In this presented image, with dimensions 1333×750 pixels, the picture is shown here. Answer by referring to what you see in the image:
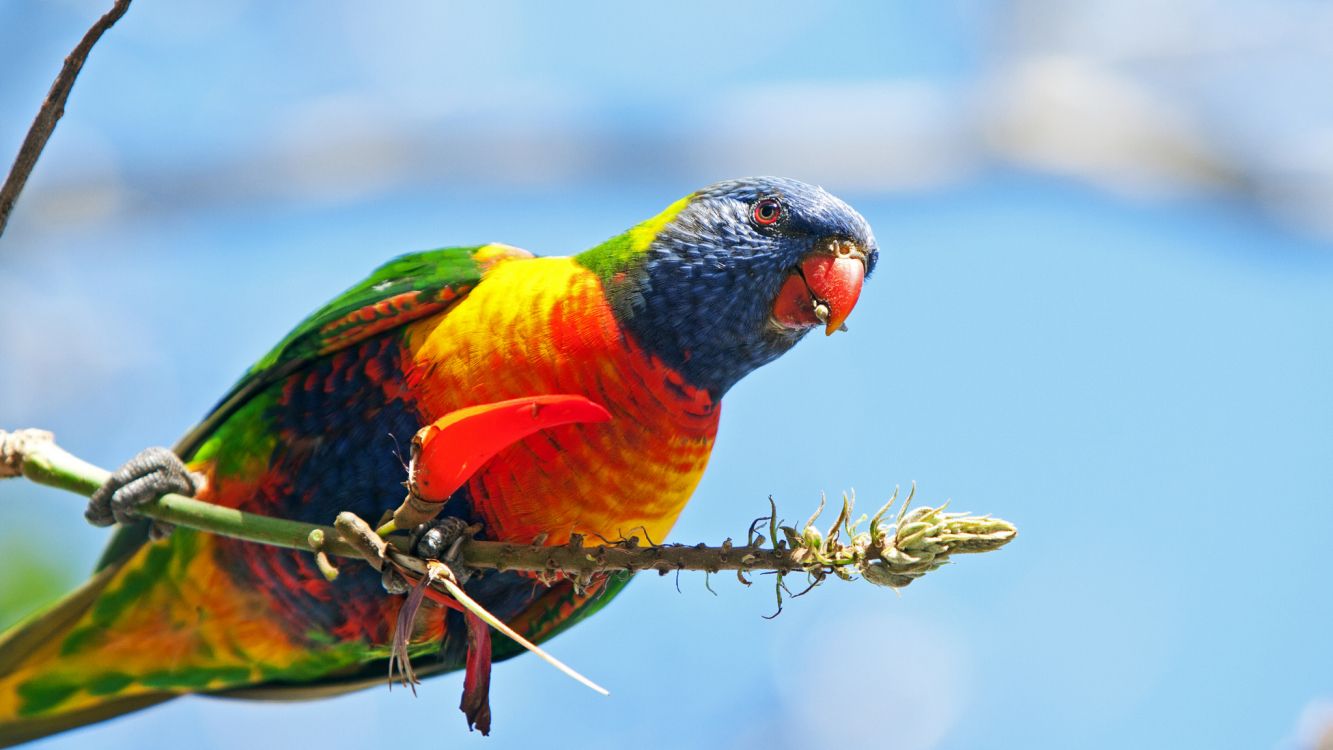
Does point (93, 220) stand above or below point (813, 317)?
above

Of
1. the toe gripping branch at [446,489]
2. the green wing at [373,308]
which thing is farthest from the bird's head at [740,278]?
the toe gripping branch at [446,489]

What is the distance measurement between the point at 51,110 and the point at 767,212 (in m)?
1.47

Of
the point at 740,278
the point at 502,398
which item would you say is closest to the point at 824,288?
the point at 740,278

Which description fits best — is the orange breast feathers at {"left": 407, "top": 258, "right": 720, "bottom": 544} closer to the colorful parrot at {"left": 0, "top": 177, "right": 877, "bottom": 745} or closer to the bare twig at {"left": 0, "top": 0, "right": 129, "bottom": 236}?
the colorful parrot at {"left": 0, "top": 177, "right": 877, "bottom": 745}

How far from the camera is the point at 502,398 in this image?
8.35ft

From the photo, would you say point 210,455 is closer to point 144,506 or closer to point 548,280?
point 144,506

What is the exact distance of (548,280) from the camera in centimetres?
277

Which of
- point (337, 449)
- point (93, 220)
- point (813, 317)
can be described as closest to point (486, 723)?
point (337, 449)

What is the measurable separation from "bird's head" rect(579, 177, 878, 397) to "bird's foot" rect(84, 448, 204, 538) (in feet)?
3.43

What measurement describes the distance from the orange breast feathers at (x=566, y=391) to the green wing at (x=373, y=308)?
100 millimetres

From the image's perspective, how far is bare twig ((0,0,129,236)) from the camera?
1907 mm

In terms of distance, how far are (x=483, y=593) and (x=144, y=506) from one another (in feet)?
2.50

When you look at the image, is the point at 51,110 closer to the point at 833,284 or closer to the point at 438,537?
the point at 438,537

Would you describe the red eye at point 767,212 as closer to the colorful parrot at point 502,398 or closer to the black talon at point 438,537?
the colorful parrot at point 502,398
